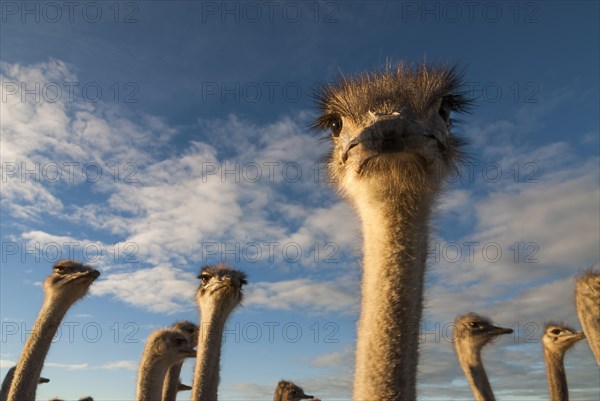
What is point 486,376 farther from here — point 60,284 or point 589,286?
point 60,284

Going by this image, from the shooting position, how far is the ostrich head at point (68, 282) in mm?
8412

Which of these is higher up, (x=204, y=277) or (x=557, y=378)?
(x=204, y=277)

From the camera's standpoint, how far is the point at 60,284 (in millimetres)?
8430

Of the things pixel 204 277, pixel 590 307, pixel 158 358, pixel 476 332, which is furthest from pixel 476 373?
pixel 590 307

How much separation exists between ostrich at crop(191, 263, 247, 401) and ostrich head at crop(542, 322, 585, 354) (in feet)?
15.8

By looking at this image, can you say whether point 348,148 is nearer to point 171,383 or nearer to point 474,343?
point 474,343

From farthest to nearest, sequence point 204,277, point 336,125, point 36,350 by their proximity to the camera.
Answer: point 204,277 → point 36,350 → point 336,125

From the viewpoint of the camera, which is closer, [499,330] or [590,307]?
[590,307]

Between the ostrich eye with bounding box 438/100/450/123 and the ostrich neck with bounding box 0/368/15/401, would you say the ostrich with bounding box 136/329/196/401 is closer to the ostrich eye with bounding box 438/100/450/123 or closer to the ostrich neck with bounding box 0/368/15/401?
the ostrich neck with bounding box 0/368/15/401

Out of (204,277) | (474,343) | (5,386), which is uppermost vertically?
(204,277)

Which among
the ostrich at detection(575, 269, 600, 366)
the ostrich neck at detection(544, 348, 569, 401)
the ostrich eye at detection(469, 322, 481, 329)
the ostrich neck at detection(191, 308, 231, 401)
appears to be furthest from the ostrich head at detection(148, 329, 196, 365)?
the ostrich at detection(575, 269, 600, 366)

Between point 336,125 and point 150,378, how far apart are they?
20.5 ft

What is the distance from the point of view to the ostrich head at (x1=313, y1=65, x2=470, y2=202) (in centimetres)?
304

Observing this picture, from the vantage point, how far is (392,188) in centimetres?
328
